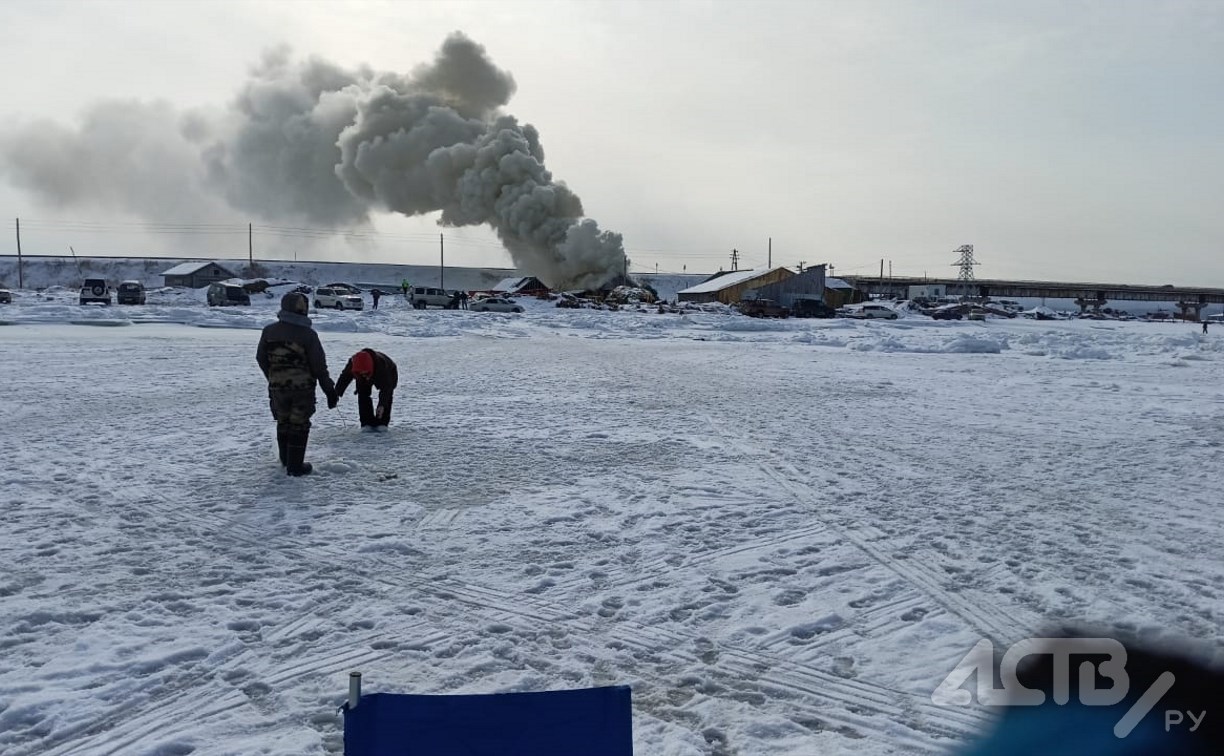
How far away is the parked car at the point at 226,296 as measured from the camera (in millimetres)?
46375

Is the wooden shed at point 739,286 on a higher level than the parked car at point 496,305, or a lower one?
higher

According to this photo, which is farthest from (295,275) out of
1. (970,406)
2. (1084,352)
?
(970,406)

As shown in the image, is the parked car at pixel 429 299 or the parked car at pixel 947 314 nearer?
the parked car at pixel 429 299

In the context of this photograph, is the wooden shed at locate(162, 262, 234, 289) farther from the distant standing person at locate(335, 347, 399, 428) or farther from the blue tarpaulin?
the blue tarpaulin

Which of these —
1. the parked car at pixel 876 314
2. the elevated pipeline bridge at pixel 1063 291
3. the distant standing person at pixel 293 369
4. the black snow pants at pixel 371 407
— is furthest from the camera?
the elevated pipeline bridge at pixel 1063 291

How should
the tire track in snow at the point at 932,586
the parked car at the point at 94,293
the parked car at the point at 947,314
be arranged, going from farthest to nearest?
1. the parked car at the point at 947,314
2. the parked car at the point at 94,293
3. the tire track in snow at the point at 932,586

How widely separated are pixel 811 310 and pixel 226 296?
35383 mm

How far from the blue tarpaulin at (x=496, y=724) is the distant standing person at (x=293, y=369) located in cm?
536

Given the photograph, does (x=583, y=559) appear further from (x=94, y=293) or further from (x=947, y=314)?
(x=947, y=314)

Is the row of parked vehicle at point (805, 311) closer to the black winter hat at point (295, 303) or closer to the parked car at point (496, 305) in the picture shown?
the parked car at point (496, 305)

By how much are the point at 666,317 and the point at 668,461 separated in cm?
3184

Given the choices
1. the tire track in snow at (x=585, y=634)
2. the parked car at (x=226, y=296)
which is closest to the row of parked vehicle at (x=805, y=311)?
the parked car at (x=226, y=296)

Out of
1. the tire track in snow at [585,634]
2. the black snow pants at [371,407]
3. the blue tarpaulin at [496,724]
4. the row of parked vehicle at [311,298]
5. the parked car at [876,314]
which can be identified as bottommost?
the tire track in snow at [585,634]

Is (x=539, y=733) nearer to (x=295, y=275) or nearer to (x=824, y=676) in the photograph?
(x=824, y=676)
